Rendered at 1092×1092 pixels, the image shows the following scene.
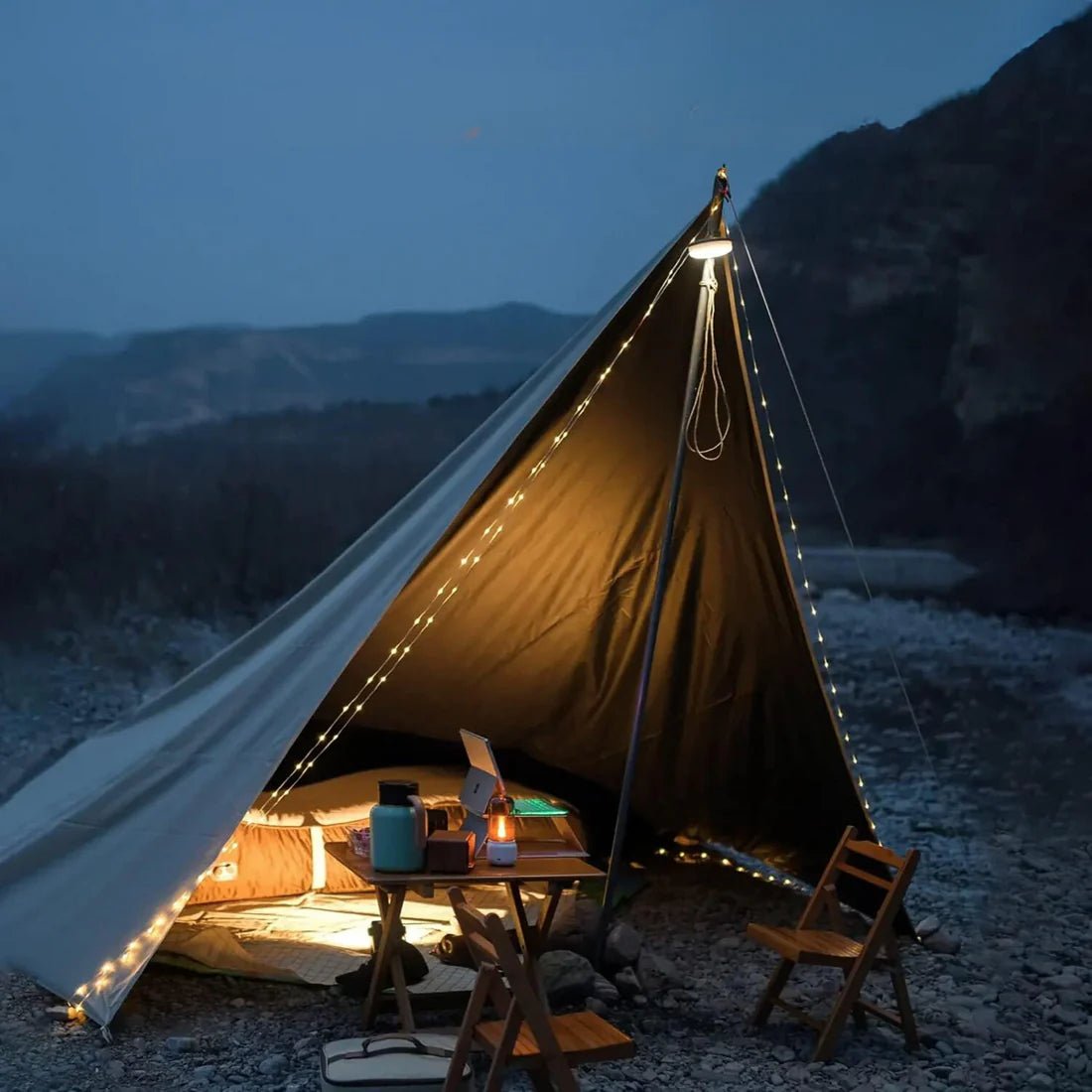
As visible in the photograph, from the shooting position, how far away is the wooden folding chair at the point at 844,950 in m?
2.72

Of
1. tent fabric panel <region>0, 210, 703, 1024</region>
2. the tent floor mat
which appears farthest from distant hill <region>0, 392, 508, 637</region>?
tent fabric panel <region>0, 210, 703, 1024</region>

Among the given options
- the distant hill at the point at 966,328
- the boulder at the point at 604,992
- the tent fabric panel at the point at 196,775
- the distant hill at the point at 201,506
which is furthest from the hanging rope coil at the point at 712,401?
the distant hill at the point at 201,506

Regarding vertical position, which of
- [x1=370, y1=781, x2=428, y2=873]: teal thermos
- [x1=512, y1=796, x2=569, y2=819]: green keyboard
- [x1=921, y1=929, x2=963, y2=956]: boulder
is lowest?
[x1=921, y1=929, x2=963, y2=956]: boulder

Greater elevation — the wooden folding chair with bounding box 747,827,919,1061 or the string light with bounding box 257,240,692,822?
the string light with bounding box 257,240,692,822

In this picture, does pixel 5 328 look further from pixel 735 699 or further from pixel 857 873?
pixel 857 873

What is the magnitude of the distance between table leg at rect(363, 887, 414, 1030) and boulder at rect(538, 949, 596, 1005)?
39cm

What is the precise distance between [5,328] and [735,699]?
13117 millimetres

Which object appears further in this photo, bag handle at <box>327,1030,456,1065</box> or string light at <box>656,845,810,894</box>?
string light at <box>656,845,810,894</box>

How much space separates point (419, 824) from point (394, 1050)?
0.50m

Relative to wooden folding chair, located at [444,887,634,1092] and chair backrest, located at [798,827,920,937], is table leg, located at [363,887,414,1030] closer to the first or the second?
wooden folding chair, located at [444,887,634,1092]

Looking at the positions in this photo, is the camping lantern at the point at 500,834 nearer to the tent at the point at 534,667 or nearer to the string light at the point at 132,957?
the tent at the point at 534,667

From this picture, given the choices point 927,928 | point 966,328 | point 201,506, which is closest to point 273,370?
point 201,506

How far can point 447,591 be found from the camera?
4.02 metres

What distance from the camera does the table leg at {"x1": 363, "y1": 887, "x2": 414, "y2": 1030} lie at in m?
2.69
